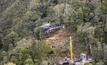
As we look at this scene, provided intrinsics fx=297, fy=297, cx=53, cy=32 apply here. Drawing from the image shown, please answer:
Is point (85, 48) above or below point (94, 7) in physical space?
below

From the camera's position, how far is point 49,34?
59.8 ft

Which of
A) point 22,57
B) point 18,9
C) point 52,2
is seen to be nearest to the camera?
point 22,57

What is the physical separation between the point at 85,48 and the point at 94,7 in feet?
11.4

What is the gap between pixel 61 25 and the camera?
18.2 metres

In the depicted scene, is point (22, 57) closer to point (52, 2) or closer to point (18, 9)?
point (52, 2)

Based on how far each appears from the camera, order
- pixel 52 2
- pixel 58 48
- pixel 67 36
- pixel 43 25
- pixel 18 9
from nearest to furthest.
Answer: pixel 58 48, pixel 67 36, pixel 43 25, pixel 52 2, pixel 18 9

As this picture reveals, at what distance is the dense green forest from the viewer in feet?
47.8

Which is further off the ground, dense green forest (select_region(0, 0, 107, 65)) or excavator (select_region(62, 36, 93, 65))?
dense green forest (select_region(0, 0, 107, 65))

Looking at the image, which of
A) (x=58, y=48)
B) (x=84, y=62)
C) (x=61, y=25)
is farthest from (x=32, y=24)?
(x=84, y=62)

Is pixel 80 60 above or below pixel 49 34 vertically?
below

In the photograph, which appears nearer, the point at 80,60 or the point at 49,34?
the point at 80,60

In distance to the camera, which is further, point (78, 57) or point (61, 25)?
point (61, 25)

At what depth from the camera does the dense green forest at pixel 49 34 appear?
14.6 metres

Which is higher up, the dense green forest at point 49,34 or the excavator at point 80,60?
the dense green forest at point 49,34
